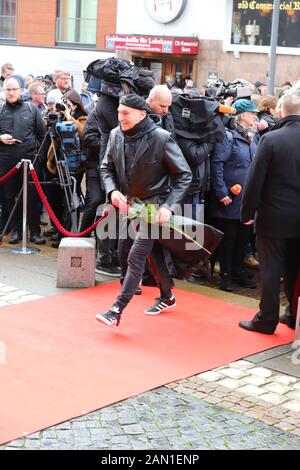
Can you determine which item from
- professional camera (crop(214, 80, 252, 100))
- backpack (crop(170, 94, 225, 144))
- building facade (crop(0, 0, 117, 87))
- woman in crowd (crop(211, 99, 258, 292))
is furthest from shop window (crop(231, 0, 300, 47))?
backpack (crop(170, 94, 225, 144))

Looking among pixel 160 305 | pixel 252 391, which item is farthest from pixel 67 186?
pixel 252 391

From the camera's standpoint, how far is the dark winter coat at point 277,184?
6.75 metres

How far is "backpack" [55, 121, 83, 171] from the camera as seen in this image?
9.52 meters

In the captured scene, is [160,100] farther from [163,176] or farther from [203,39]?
[203,39]

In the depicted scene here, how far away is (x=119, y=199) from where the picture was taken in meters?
7.06

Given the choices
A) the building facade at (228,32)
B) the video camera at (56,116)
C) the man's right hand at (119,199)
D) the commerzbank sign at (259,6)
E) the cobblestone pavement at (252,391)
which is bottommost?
the cobblestone pavement at (252,391)

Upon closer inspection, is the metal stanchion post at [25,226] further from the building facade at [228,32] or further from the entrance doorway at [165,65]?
the entrance doorway at [165,65]

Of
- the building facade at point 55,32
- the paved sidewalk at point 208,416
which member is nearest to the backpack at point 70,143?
the paved sidewalk at point 208,416

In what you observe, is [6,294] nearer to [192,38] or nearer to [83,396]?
[83,396]

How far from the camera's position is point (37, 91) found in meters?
11.8

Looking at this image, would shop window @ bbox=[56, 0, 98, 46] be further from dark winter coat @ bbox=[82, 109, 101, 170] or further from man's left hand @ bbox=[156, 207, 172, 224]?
man's left hand @ bbox=[156, 207, 172, 224]

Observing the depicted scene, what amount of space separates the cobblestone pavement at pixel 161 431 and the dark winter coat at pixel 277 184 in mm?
2019

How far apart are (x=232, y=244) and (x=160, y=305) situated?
1.45m

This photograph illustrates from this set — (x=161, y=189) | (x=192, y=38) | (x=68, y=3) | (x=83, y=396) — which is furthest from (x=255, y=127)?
(x=68, y=3)
